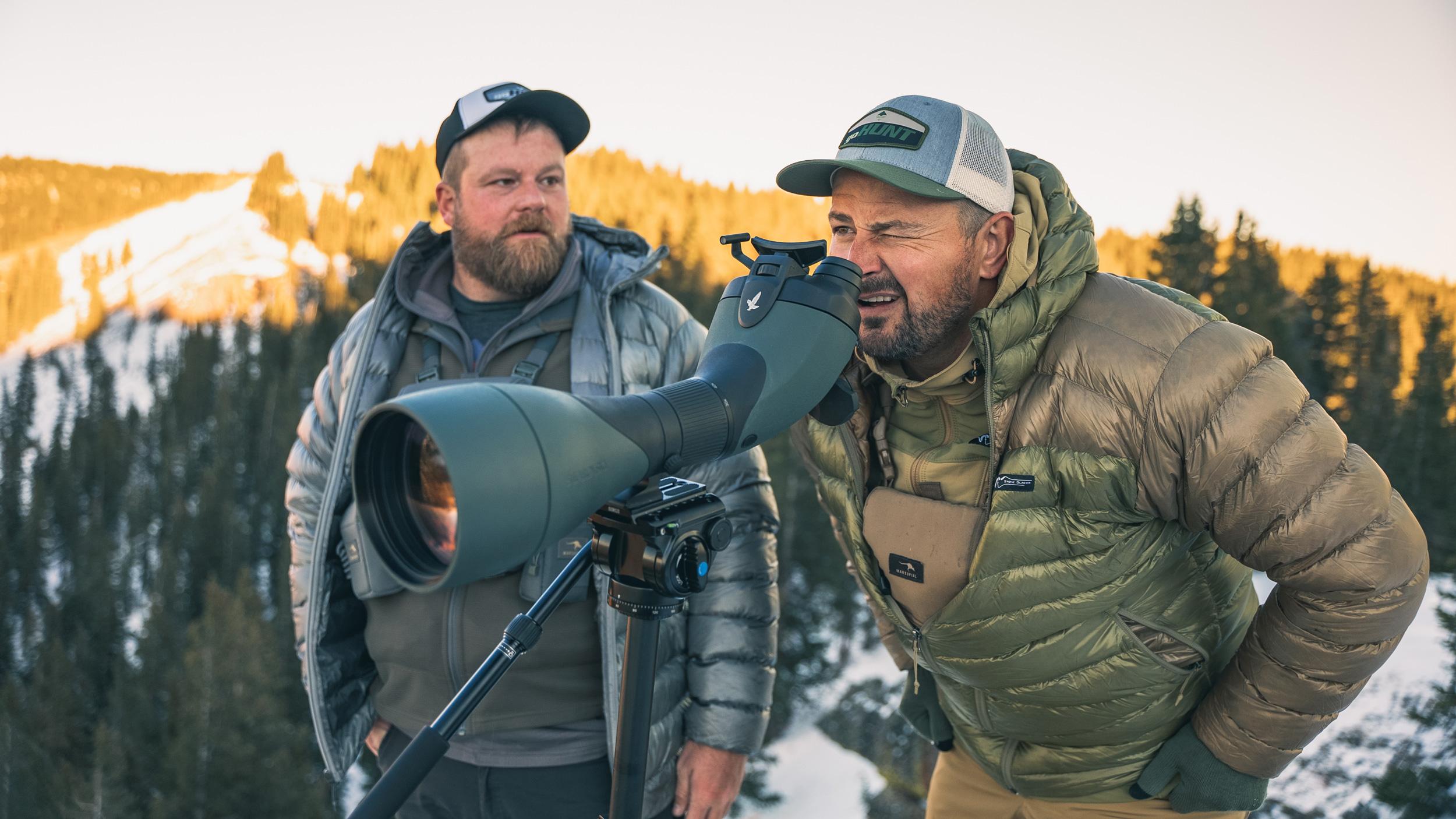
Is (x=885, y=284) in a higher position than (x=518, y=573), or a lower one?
higher

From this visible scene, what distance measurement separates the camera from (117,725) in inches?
Answer: 1375

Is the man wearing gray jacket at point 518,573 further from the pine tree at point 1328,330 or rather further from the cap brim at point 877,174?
the pine tree at point 1328,330

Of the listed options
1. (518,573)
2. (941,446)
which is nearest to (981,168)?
(941,446)

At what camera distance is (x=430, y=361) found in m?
3.09

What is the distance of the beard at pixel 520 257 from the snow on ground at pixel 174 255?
10474 centimetres

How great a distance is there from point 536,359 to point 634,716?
1.58 metres

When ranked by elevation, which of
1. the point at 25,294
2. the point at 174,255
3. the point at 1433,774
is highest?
the point at 1433,774

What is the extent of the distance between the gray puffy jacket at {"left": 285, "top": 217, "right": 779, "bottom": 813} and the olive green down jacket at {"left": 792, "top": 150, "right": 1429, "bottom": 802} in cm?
48

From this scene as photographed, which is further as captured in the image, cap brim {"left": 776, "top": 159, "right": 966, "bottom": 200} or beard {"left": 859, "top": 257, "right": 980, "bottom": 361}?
beard {"left": 859, "top": 257, "right": 980, "bottom": 361}

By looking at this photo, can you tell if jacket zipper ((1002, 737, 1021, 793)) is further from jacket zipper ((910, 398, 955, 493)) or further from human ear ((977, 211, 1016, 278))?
human ear ((977, 211, 1016, 278))

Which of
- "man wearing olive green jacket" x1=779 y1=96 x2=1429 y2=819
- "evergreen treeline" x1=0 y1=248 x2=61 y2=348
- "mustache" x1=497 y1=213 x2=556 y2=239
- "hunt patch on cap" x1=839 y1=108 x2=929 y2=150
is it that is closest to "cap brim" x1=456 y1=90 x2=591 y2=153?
"mustache" x1=497 y1=213 x2=556 y2=239

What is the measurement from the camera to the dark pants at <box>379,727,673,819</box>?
281 centimetres

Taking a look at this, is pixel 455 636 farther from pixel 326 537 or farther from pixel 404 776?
pixel 404 776

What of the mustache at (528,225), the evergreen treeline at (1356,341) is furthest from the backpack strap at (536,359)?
the evergreen treeline at (1356,341)
